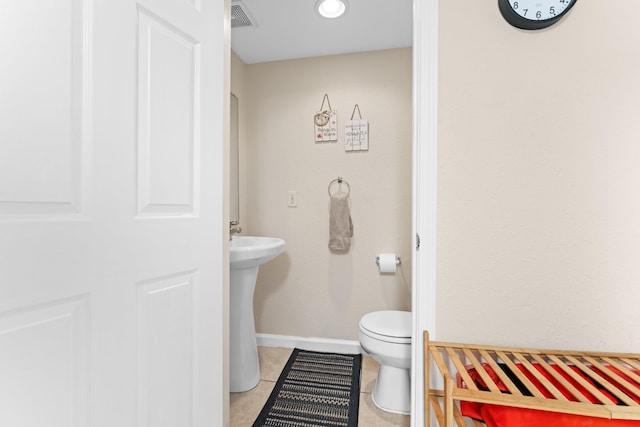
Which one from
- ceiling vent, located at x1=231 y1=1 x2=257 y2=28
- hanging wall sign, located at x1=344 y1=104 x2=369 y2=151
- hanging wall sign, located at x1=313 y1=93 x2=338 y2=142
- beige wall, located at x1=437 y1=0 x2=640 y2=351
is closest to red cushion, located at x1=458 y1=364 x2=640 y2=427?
beige wall, located at x1=437 y1=0 x2=640 y2=351

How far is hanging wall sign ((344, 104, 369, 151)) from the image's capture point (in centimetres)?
233

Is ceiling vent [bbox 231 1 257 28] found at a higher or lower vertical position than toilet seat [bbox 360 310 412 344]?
higher

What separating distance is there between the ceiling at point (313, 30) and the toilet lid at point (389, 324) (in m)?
1.81

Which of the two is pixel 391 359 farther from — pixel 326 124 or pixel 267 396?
pixel 326 124

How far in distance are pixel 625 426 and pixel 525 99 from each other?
3.03ft

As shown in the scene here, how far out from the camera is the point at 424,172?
1.08 metres

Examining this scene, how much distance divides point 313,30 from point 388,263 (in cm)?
162

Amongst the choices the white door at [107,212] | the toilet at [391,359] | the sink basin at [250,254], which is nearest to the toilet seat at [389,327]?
the toilet at [391,359]

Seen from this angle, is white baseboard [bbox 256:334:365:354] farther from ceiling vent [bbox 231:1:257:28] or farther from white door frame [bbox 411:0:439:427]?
ceiling vent [bbox 231:1:257:28]

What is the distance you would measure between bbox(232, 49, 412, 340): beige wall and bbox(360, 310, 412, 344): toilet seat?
439 mm

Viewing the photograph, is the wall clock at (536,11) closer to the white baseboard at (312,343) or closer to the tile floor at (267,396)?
the tile floor at (267,396)

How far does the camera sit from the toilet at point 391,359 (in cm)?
163

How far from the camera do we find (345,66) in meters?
2.38

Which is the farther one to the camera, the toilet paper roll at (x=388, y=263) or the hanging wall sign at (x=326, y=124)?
the hanging wall sign at (x=326, y=124)
